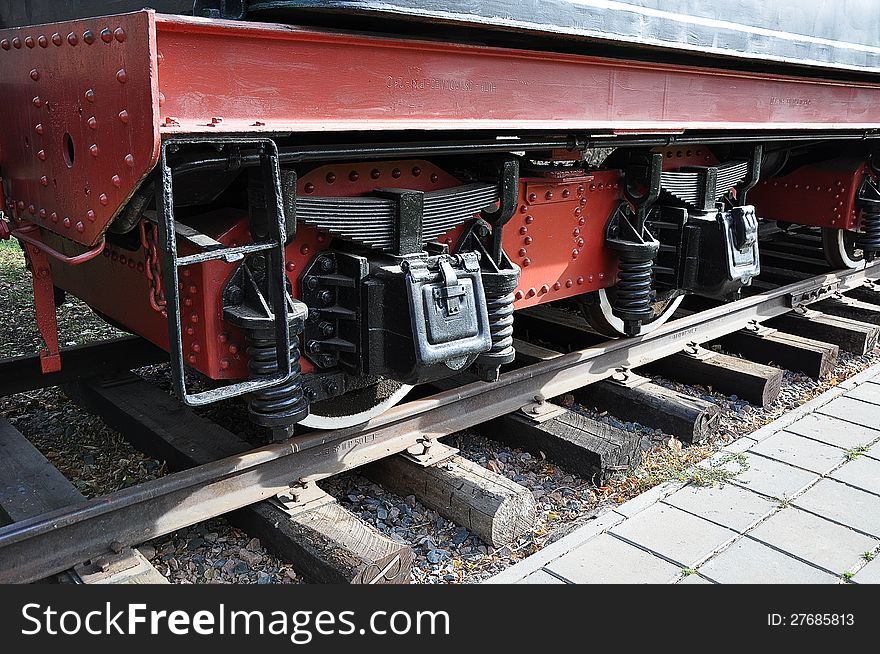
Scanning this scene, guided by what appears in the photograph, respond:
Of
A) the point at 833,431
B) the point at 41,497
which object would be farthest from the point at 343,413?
the point at 833,431

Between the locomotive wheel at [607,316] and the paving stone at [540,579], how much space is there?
1.89m

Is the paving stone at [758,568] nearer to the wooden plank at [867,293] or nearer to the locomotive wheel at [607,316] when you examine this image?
the locomotive wheel at [607,316]

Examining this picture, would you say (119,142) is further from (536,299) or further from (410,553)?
(536,299)

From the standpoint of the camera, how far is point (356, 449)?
3.29 metres

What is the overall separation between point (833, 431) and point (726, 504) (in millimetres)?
1110

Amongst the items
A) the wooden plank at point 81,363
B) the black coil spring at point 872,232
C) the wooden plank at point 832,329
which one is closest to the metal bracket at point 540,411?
the wooden plank at point 81,363

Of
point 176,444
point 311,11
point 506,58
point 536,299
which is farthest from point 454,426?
point 311,11

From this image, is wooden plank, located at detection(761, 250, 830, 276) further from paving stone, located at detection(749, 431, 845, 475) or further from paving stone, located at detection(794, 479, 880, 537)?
paving stone, located at detection(794, 479, 880, 537)

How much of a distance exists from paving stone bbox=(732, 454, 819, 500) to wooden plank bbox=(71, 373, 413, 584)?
1702 mm

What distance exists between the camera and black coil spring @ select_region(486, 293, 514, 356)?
335 cm

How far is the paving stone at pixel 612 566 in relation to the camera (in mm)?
2908

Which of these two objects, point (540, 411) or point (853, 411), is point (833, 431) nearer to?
point (853, 411)

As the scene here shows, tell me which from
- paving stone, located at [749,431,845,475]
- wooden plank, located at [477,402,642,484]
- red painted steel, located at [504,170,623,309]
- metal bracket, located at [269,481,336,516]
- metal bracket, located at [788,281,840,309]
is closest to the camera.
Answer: metal bracket, located at [269,481,336,516]

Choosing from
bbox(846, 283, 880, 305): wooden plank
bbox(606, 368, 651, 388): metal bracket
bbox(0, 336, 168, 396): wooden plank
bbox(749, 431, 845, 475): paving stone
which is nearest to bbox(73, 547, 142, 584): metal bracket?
bbox(0, 336, 168, 396): wooden plank
